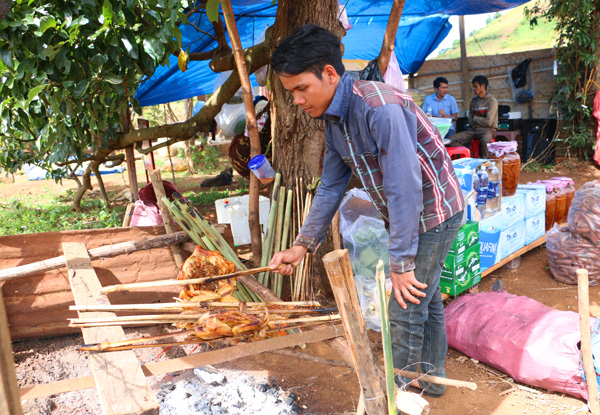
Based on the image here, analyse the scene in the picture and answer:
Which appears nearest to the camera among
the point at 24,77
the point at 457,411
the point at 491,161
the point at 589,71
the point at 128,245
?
the point at 457,411

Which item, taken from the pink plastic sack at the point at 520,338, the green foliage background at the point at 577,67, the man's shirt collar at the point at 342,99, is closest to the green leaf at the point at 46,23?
the man's shirt collar at the point at 342,99

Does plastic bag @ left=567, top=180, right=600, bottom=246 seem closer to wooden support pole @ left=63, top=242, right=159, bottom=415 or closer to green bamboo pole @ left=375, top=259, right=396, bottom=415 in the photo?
green bamboo pole @ left=375, top=259, right=396, bottom=415

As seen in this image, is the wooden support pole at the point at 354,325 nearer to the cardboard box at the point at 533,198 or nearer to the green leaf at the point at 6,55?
the green leaf at the point at 6,55

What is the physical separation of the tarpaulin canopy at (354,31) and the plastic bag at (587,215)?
3.82m

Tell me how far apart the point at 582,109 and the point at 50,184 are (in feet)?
44.3

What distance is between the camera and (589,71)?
9227mm

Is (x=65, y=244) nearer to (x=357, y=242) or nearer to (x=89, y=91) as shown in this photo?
(x=89, y=91)

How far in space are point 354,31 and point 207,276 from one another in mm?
6980

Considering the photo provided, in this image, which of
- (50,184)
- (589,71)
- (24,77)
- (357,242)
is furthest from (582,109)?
(50,184)

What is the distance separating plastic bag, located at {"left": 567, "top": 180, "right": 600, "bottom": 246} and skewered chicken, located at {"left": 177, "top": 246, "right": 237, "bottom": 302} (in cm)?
327

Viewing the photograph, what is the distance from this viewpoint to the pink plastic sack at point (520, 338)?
2.72m

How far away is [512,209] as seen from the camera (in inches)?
173

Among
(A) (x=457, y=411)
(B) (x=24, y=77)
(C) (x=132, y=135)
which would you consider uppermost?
(B) (x=24, y=77)

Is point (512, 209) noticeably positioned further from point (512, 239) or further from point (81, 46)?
point (81, 46)
